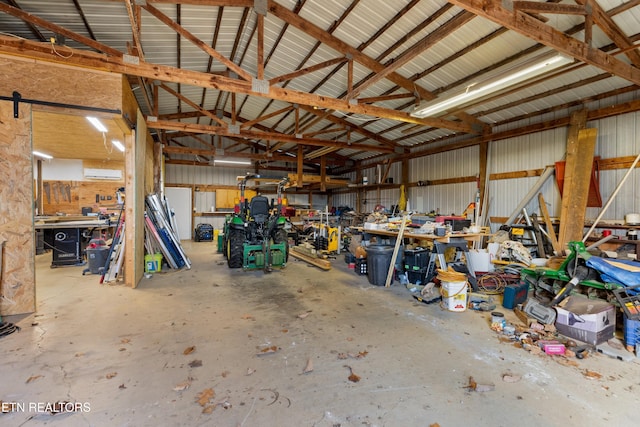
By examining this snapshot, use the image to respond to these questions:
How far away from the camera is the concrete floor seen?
72.2 inches

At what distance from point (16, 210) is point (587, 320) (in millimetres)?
6523

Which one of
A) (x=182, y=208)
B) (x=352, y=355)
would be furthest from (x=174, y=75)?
(x=182, y=208)

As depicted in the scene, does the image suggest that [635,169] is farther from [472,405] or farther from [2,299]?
[2,299]

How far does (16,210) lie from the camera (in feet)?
11.1

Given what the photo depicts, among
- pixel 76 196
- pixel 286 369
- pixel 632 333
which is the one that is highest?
pixel 76 196

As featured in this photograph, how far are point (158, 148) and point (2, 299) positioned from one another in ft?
20.3

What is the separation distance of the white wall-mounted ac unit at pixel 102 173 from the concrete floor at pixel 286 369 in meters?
5.46

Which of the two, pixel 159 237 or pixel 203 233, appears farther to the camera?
pixel 203 233

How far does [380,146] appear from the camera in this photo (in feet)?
33.3

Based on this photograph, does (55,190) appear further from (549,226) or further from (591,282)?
(549,226)

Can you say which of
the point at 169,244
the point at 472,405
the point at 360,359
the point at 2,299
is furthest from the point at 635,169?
the point at 2,299

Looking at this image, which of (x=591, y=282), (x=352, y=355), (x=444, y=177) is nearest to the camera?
(x=352, y=355)

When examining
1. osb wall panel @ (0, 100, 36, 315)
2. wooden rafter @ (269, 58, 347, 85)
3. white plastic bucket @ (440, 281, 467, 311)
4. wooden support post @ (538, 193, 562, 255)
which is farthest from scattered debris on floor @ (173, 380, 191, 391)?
wooden support post @ (538, 193, 562, 255)

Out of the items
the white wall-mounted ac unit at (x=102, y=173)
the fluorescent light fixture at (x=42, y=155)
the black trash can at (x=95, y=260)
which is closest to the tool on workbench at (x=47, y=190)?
the fluorescent light fixture at (x=42, y=155)
